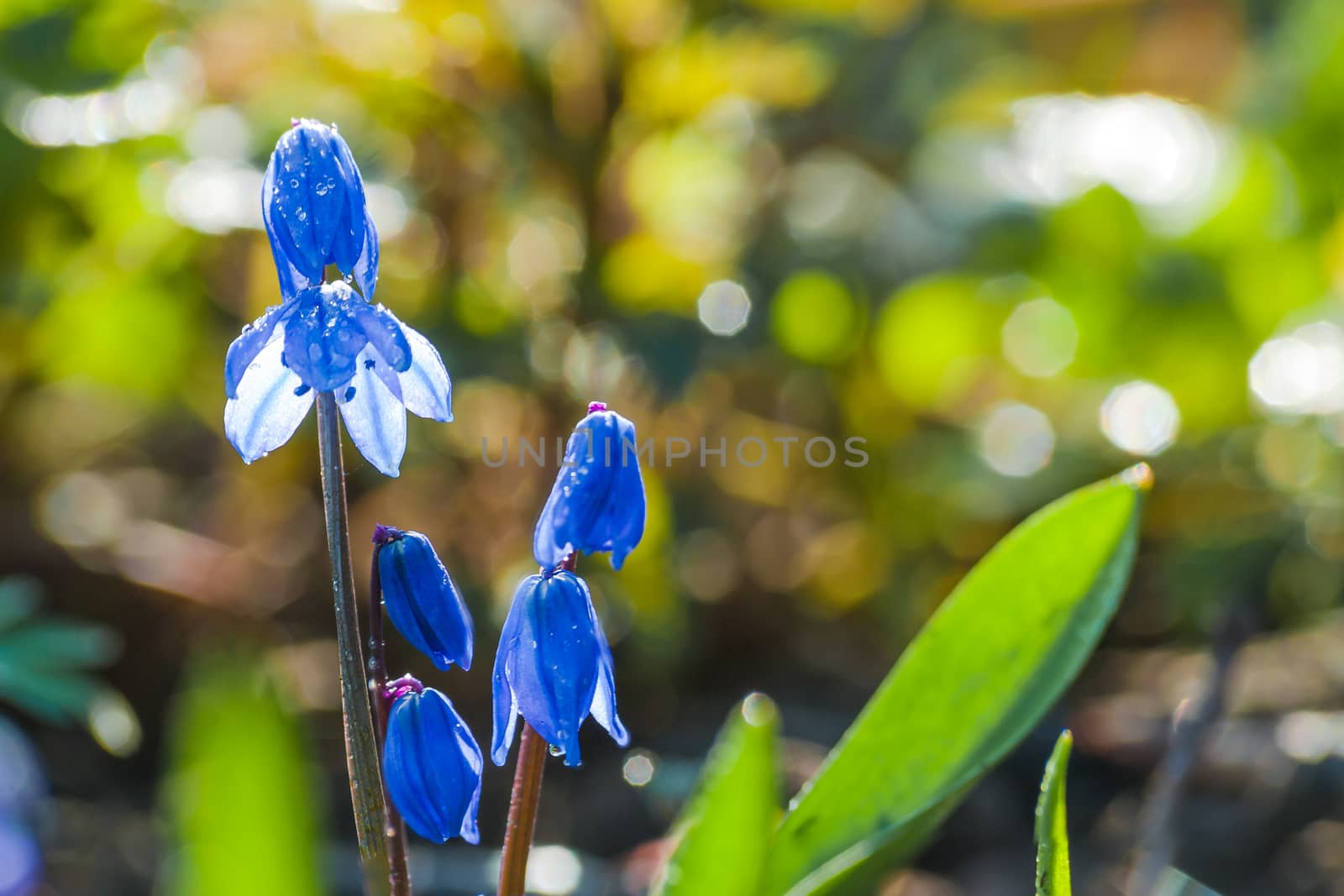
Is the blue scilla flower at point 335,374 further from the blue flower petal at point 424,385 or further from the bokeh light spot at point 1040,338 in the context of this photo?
the bokeh light spot at point 1040,338

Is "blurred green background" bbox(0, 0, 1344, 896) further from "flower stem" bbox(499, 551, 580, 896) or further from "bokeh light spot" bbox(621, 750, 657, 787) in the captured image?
"flower stem" bbox(499, 551, 580, 896)

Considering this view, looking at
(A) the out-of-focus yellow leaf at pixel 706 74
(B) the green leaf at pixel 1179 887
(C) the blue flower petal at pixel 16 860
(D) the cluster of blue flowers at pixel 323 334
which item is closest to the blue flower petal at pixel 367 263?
Result: (D) the cluster of blue flowers at pixel 323 334

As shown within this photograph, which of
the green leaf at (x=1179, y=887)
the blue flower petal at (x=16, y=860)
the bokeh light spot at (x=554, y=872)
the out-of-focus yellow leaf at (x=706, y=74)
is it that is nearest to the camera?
the green leaf at (x=1179, y=887)

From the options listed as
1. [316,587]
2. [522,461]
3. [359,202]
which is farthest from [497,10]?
[359,202]

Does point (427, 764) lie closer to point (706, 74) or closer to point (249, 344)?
point (249, 344)

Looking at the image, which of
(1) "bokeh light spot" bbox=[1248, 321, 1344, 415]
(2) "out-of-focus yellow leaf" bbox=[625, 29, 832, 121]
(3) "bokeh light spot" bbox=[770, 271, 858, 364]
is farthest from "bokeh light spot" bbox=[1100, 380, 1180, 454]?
(2) "out-of-focus yellow leaf" bbox=[625, 29, 832, 121]

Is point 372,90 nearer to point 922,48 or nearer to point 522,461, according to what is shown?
point 522,461
